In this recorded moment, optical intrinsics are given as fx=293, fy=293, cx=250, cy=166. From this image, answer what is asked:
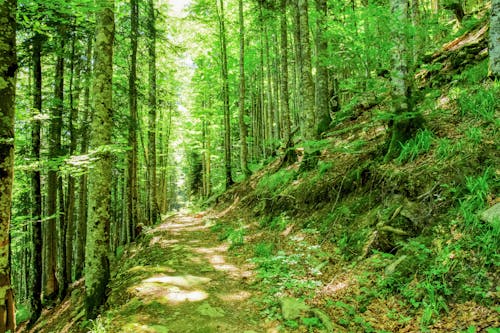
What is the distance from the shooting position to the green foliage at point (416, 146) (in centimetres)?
555

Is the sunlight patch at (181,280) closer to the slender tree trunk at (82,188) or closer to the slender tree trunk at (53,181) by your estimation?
the slender tree trunk at (53,181)

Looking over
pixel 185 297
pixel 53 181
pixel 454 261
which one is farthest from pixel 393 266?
pixel 53 181

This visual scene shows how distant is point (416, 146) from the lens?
18.3 ft

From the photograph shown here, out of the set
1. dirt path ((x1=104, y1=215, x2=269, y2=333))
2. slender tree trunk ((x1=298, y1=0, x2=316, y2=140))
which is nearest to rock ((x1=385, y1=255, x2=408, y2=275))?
dirt path ((x1=104, y1=215, x2=269, y2=333))

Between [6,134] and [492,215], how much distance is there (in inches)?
239

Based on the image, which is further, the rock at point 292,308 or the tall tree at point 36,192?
the tall tree at point 36,192

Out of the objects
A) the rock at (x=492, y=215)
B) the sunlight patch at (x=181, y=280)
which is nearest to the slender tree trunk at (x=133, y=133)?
the sunlight patch at (x=181, y=280)

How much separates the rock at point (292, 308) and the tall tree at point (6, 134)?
3542mm

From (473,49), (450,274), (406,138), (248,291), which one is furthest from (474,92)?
(248,291)

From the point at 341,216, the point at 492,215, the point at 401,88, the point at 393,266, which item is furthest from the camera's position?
the point at 341,216

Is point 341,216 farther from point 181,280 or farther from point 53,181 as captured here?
point 53,181

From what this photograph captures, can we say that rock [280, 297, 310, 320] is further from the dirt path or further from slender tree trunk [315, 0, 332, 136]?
slender tree trunk [315, 0, 332, 136]

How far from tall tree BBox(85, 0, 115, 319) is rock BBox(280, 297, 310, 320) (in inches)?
135

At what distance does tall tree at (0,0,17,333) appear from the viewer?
3498mm
